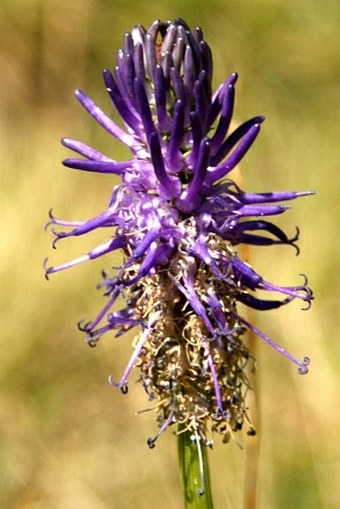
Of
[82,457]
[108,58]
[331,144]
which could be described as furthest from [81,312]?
[108,58]

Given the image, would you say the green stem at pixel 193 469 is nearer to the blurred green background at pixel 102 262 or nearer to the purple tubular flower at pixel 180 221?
the purple tubular flower at pixel 180 221

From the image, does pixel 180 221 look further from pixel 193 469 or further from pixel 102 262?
pixel 102 262

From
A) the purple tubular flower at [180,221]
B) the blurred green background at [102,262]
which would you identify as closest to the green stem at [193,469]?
the purple tubular flower at [180,221]

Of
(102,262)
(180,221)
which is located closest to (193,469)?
(180,221)

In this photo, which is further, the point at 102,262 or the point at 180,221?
the point at 102,262

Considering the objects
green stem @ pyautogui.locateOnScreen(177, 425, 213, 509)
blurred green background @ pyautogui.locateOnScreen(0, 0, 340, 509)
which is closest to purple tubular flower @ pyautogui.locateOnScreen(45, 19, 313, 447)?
green stem @ pyautogui.locateOnScreen(177, 425, 213, 509)

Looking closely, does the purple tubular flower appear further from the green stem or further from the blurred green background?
the blurred green background
